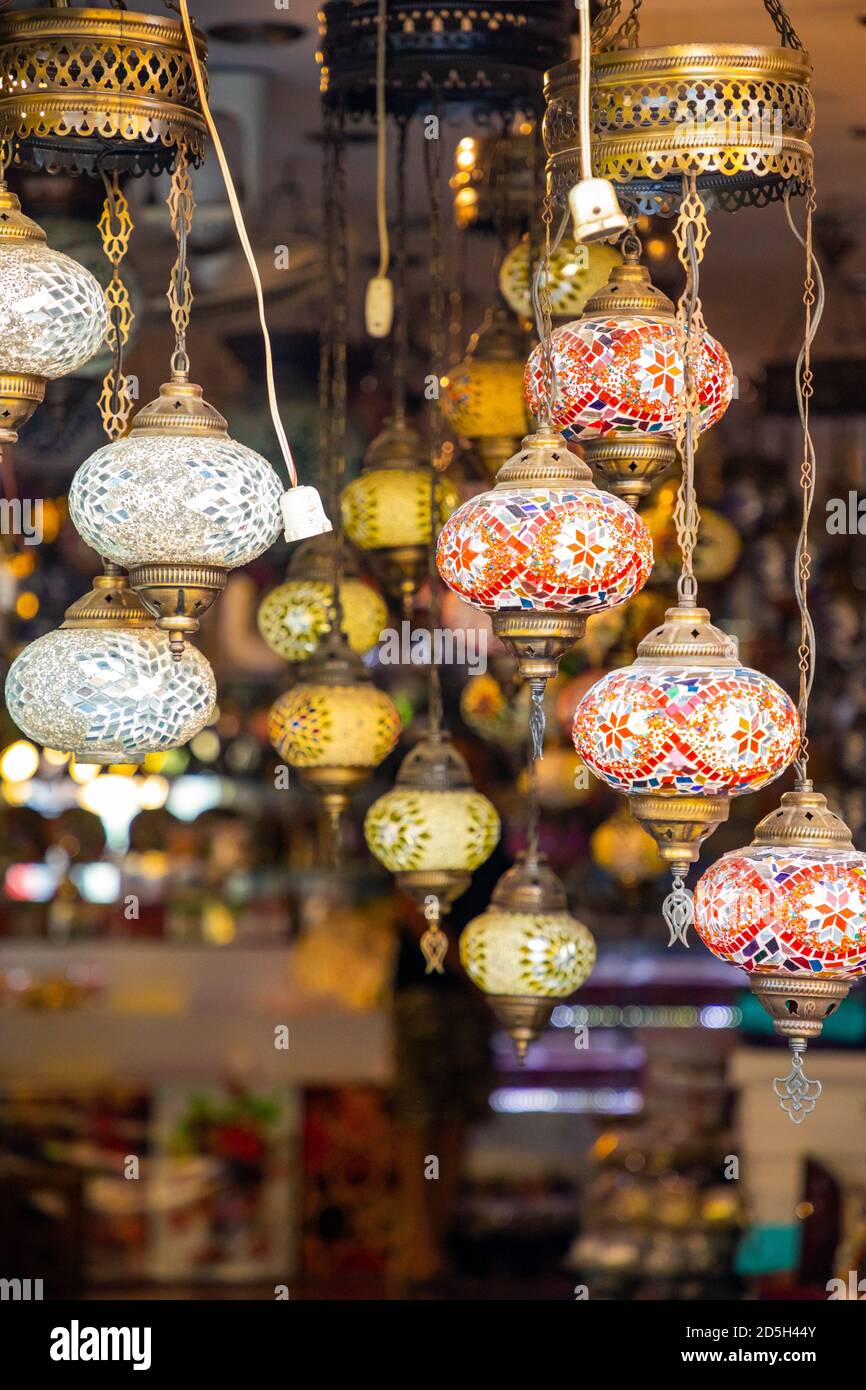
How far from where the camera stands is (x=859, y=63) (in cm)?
361

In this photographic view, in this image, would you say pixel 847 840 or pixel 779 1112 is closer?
pixel 847 840

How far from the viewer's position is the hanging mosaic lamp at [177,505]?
1.99m

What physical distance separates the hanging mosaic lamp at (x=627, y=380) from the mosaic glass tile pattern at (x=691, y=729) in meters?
0.34

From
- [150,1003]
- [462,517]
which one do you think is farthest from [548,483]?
[150,1003]

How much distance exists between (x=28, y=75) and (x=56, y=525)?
319 cm

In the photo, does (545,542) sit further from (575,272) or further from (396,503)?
(396,503)

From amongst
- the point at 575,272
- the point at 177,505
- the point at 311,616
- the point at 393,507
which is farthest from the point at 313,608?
the point at 177,505

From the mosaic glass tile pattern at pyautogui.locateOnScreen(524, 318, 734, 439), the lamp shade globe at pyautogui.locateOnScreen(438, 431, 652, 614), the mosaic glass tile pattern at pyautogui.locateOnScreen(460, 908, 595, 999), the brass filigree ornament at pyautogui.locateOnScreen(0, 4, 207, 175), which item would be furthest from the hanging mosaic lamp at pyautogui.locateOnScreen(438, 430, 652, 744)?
the mosaic glass tile pattern at pyautogui.locateOnScreen(460, 908, 595, 999)

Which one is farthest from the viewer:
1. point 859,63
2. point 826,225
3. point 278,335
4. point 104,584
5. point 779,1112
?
point 779,1112

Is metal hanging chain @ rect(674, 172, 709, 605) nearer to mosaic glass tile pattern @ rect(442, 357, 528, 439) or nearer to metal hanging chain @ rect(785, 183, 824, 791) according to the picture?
metal hanging chain @ rect(785, 183, 824, 791)

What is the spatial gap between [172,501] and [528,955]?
1.02 m

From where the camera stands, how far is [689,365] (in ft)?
7.12

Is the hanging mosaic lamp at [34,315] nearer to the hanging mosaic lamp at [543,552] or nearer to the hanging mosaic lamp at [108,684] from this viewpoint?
the hanging mosaic lamp at [108,684]

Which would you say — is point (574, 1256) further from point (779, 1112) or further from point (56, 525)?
point (56, 525)
